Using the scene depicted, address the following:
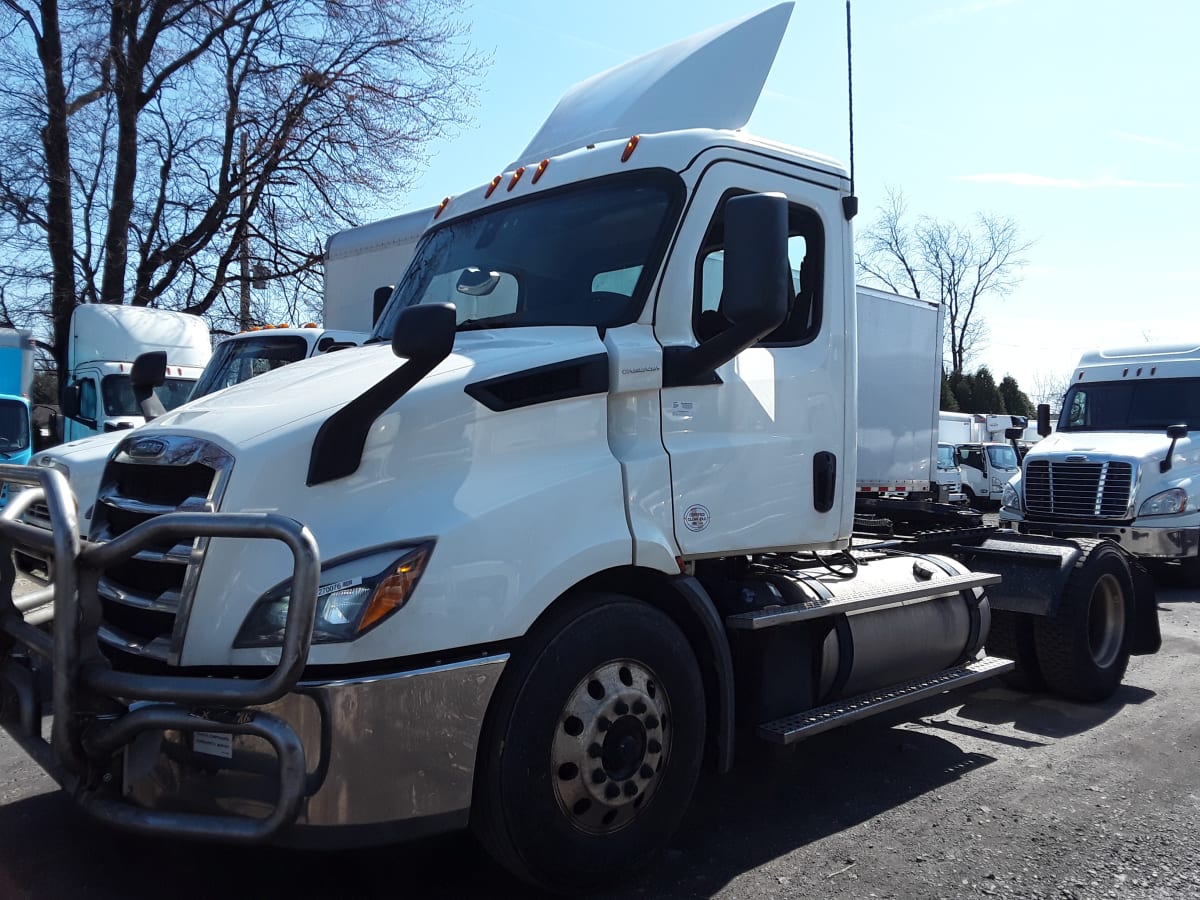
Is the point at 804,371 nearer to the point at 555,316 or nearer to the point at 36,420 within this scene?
the point at 555,316

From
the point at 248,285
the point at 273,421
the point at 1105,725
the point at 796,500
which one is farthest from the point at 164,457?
the point at 248,285

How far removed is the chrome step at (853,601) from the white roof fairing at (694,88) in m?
2.27

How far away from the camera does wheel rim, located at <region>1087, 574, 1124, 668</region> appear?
22.8 feet

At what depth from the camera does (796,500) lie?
4.57 m

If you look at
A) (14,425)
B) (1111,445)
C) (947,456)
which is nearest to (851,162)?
(1111,445)

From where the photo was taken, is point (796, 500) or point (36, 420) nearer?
point (796, 500)

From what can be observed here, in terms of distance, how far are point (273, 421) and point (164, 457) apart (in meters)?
0.39

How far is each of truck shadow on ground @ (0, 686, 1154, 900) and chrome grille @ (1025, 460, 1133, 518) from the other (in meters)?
7.27

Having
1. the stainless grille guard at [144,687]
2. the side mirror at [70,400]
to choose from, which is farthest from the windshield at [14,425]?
the stainless grille guard at [144,687]

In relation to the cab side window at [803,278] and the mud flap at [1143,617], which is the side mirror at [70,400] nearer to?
the cab side window at [803,278]

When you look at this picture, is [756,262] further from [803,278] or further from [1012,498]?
[1012,498]

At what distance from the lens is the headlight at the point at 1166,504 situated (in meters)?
11.4

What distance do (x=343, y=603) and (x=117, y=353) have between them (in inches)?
534

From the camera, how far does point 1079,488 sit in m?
11.9
